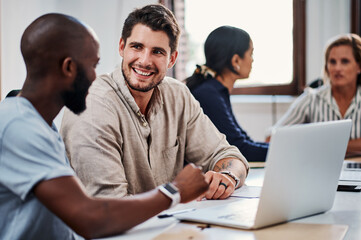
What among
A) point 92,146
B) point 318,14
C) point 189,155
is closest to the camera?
point 92,146

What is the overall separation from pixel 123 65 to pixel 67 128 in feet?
1.21

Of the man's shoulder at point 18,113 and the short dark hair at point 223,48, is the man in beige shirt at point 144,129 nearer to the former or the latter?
the man's shoulder at point 18,113

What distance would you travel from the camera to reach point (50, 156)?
1053 mm

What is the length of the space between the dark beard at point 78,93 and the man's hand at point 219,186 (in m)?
0.48

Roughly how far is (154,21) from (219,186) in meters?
0.65

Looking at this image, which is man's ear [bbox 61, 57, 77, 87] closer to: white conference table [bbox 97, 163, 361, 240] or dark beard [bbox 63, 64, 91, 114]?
dark beard [bbox 63, 64, 91, 114]

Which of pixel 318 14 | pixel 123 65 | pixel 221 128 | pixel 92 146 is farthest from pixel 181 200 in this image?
pixel 318 14

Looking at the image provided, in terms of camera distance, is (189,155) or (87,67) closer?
(87,67)

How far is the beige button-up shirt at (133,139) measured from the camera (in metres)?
1.47

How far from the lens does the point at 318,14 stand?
4172 mm

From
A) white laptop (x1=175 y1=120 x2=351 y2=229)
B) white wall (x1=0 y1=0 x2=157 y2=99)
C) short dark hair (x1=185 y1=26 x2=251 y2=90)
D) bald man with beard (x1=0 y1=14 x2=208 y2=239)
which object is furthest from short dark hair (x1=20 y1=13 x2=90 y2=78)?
white wall (x1=0 y1=0 x2=157 y2=99)

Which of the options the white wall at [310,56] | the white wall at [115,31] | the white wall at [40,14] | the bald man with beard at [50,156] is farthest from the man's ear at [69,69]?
the white wall at [310,56]

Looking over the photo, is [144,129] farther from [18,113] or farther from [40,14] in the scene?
[40,14]

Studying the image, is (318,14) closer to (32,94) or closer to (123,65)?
(123,65)
